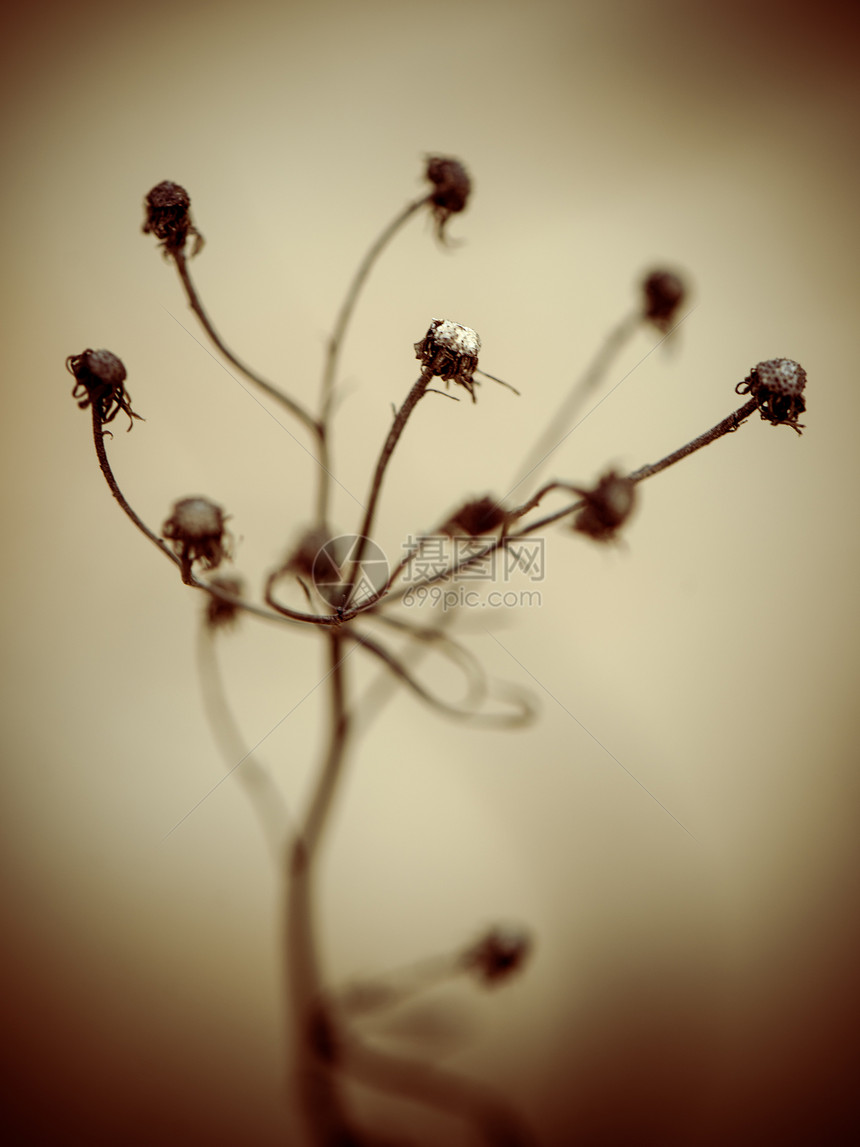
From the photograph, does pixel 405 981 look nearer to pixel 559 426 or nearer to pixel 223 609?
pixel 223 609

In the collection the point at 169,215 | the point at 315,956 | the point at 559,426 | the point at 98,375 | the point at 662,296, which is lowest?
the point at 315,956

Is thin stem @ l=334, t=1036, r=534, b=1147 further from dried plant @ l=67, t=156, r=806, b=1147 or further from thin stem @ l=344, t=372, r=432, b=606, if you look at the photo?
thin stem @ l=344, t=372, r=432, b=606

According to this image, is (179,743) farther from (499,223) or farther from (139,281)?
(499,223)

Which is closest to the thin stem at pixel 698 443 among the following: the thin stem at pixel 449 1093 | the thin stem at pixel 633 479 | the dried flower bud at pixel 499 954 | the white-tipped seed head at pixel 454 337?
the thin stem at pixel 633 479

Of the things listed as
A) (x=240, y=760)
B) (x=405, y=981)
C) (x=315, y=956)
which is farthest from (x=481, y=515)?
(x=405, y=981)

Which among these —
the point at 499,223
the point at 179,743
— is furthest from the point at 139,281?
the point at 179,743
